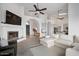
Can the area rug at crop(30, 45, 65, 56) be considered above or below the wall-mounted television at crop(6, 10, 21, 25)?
below

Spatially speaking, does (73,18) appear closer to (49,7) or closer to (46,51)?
(49,7)

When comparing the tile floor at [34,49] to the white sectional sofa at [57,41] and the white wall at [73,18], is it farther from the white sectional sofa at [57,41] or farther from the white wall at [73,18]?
the white wall at [73,18]

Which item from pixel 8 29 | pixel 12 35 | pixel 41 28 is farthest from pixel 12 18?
pixel 41 28

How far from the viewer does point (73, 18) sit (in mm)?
1888

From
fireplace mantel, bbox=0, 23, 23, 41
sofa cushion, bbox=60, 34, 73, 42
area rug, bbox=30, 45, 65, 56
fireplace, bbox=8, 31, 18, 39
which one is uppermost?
fireplace mantel, bbox=0, 23, 23, 41

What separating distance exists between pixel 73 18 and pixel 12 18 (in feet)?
3.84

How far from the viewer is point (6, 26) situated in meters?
1.89

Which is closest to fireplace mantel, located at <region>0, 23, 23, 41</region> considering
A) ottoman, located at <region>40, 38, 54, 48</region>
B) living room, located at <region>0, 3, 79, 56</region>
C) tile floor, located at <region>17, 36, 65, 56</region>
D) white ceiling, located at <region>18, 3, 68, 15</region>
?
living room, located at <region>0, 3, 79, 56</region>

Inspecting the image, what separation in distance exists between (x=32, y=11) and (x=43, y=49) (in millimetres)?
764

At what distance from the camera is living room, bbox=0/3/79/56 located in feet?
6.19

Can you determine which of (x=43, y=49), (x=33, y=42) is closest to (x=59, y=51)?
(x=43, y=49)

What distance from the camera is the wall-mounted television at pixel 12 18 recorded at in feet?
6.20

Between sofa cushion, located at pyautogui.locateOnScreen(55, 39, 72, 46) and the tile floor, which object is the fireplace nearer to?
the tile floor

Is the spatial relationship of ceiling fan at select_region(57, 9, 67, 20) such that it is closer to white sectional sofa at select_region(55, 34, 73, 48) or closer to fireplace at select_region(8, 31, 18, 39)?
white sectional sofa at select_region(55, 34, 73, 48)
